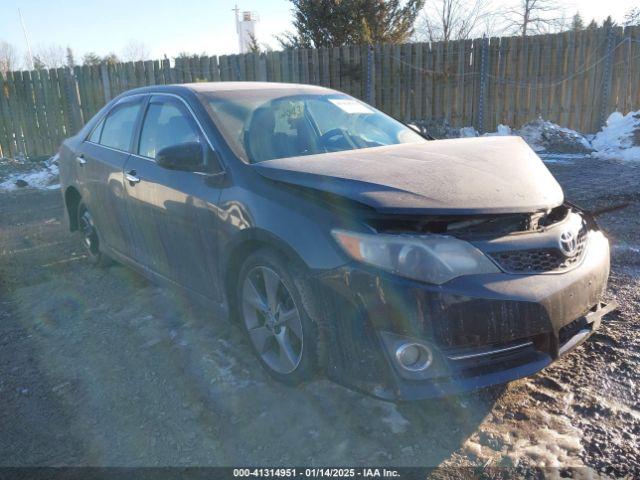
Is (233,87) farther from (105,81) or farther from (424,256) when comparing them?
(105,81)

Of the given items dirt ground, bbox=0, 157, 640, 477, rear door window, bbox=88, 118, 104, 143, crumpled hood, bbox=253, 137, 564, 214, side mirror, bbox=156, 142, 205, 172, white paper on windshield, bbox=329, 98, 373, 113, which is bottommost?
dirt ground, bbox=0, 157, 640, 477

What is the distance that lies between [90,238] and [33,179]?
6.79m

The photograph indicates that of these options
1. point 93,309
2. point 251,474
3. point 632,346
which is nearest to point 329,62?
point 93,309

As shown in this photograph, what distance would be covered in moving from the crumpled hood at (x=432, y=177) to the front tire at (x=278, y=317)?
1.52 feet

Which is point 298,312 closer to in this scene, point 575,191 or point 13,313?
point 13,313

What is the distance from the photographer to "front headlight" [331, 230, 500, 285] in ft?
7.30

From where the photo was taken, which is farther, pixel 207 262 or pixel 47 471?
pixel 207 262

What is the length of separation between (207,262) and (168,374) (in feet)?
2.32

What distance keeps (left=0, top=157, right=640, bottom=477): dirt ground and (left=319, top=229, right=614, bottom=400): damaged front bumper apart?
1.05 ft

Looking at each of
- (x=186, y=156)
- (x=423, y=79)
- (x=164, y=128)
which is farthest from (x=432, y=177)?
(x=423, y=79)

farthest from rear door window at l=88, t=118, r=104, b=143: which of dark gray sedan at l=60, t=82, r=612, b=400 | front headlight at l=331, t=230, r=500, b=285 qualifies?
front headlight at l=331, t=230, r=500, b=285

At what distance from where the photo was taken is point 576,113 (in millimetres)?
11625

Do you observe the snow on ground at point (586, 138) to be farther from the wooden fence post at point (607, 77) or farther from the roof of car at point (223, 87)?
the roof of car at point (223, 87)

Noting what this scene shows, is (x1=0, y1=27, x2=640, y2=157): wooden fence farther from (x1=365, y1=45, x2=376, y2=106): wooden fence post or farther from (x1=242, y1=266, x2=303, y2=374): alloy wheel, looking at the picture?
Result: (x1=242, y1=266, x2=303, y2=374): alloy wheel
